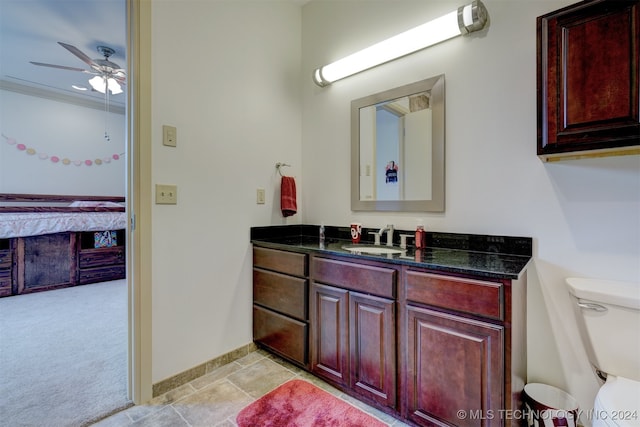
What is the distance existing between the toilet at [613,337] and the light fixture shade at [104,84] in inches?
182

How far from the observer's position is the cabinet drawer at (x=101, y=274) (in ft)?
12.6

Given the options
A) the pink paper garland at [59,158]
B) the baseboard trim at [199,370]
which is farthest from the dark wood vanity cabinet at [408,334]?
the pink paper garland at [59,158]

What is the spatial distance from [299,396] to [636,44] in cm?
211

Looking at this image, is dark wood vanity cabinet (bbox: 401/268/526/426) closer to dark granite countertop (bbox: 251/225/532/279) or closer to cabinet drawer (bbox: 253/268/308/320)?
dark granite countertop (bbox: 251/225/532/279)

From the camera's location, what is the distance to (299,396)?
1.62m

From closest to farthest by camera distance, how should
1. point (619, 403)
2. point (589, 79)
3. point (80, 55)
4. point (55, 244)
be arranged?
point (619, 403) < point (589, 79) < point (80, 55) < point (55, 244)

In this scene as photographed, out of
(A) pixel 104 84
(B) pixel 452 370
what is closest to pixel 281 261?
(B) pixel 452 370

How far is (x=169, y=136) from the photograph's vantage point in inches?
66.4

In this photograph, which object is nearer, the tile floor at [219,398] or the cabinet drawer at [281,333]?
the tile floor at [219,398]

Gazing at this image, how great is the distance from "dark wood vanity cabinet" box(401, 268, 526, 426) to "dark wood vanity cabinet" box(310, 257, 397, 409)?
9 cm

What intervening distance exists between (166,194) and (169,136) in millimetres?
336

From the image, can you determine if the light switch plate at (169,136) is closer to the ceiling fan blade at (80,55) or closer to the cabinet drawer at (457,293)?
the cabinet drawer at (457,293)

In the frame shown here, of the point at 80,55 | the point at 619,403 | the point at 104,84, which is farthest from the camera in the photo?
the point at 104,84

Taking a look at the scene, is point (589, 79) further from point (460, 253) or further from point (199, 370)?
point (199, 370)
